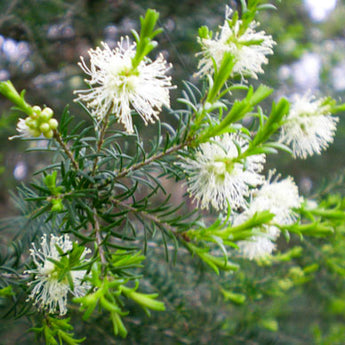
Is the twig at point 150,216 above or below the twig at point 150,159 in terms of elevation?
below

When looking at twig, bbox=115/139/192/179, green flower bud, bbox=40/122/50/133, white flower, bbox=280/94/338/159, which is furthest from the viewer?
white flower, bbox=280/94/338/159

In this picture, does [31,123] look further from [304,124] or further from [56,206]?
[304,124]

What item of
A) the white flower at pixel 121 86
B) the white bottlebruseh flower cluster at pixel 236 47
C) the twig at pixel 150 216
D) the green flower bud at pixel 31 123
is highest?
the white bottlebruseh flower cluster at pixel 236 47

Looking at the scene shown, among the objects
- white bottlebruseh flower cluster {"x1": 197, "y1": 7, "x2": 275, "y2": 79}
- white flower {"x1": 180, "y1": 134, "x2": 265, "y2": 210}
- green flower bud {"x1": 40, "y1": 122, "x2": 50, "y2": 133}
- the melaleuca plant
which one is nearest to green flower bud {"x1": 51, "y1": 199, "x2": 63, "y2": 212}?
the melaleuca plant

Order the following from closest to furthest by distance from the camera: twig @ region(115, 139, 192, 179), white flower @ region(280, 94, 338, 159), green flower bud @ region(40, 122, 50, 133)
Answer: green flower bud @ region(40, 122, 50, 133) → twig @ region(115, 139, 192, 179) → white flower @ region(280, 94, 338, 159)

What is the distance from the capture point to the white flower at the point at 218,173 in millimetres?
676

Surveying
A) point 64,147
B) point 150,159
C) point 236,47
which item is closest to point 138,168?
point 150,159

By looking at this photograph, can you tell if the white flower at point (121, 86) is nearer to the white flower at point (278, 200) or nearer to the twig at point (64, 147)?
the twig at point (64, 147)

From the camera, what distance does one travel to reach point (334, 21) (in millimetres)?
2551

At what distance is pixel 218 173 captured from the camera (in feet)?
2.24

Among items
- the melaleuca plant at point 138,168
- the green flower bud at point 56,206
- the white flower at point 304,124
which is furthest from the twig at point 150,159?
the white flower at point 304,124

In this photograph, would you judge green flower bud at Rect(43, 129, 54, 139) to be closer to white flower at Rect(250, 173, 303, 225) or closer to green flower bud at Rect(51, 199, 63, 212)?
green flower bud at Rect(51, 199, 63, 212)

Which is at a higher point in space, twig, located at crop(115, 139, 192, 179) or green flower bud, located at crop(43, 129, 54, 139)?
twig, located at crop(115, 139, 192, 179)

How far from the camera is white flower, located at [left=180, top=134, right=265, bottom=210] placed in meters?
0.68
